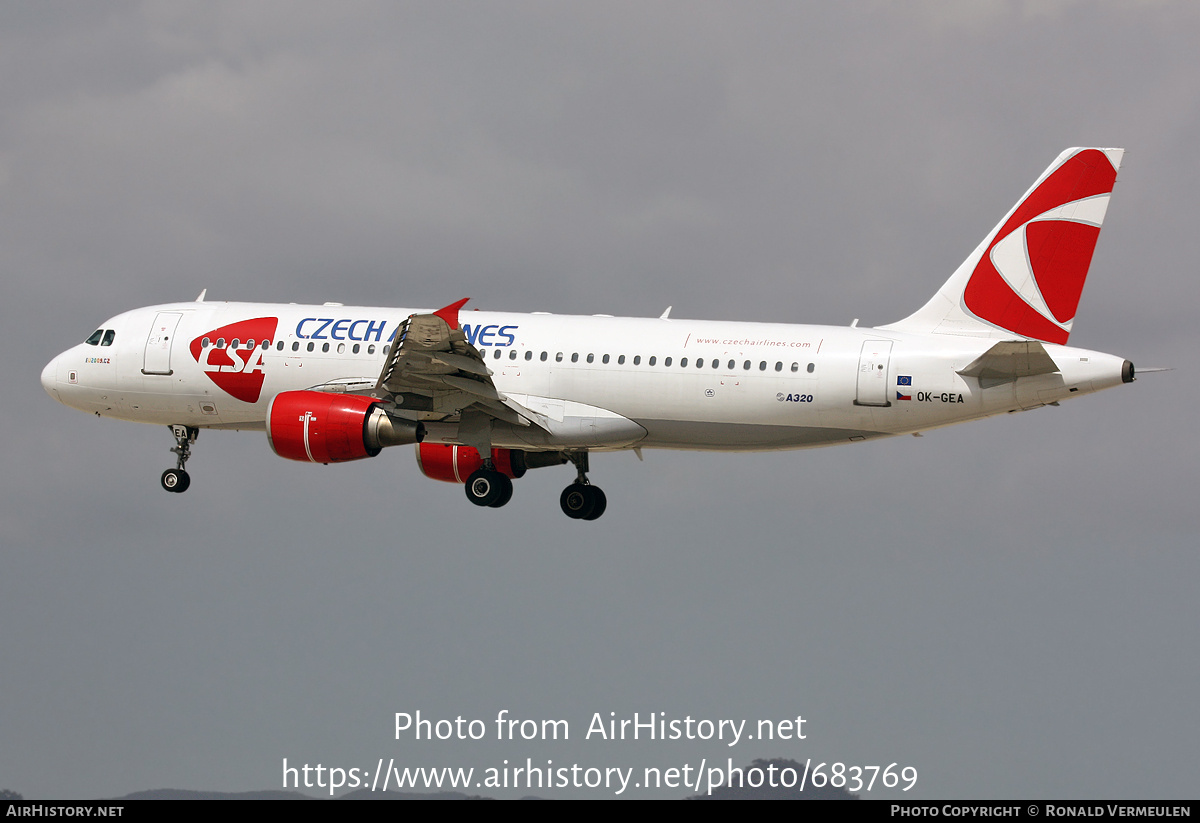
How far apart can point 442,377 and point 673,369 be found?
6589mm

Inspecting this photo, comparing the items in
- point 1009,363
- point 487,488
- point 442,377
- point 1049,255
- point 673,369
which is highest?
point 1049,255

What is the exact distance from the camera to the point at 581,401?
42781 millimetres

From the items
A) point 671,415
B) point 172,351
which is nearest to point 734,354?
point 671,415

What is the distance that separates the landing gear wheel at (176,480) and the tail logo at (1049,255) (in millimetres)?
25180

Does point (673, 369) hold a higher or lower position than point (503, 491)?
higher

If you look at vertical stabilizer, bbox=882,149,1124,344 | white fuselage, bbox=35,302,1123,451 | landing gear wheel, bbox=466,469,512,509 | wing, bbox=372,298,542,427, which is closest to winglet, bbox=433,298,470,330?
wing, bbox=372,298,542,427

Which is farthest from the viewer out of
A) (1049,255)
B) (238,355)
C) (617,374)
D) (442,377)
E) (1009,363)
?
(238,355)

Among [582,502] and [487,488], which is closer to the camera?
[487,488]

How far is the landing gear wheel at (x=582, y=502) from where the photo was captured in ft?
155

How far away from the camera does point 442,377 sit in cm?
4122

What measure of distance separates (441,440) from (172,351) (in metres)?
9.17

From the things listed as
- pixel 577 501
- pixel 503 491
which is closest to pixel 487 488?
pixel 503 491

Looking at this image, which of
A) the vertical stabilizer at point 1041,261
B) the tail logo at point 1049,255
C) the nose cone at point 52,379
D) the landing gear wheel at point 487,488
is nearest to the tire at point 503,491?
the landing gear wheel at point 487,488

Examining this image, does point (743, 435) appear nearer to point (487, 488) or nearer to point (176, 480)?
point (487, 488)
